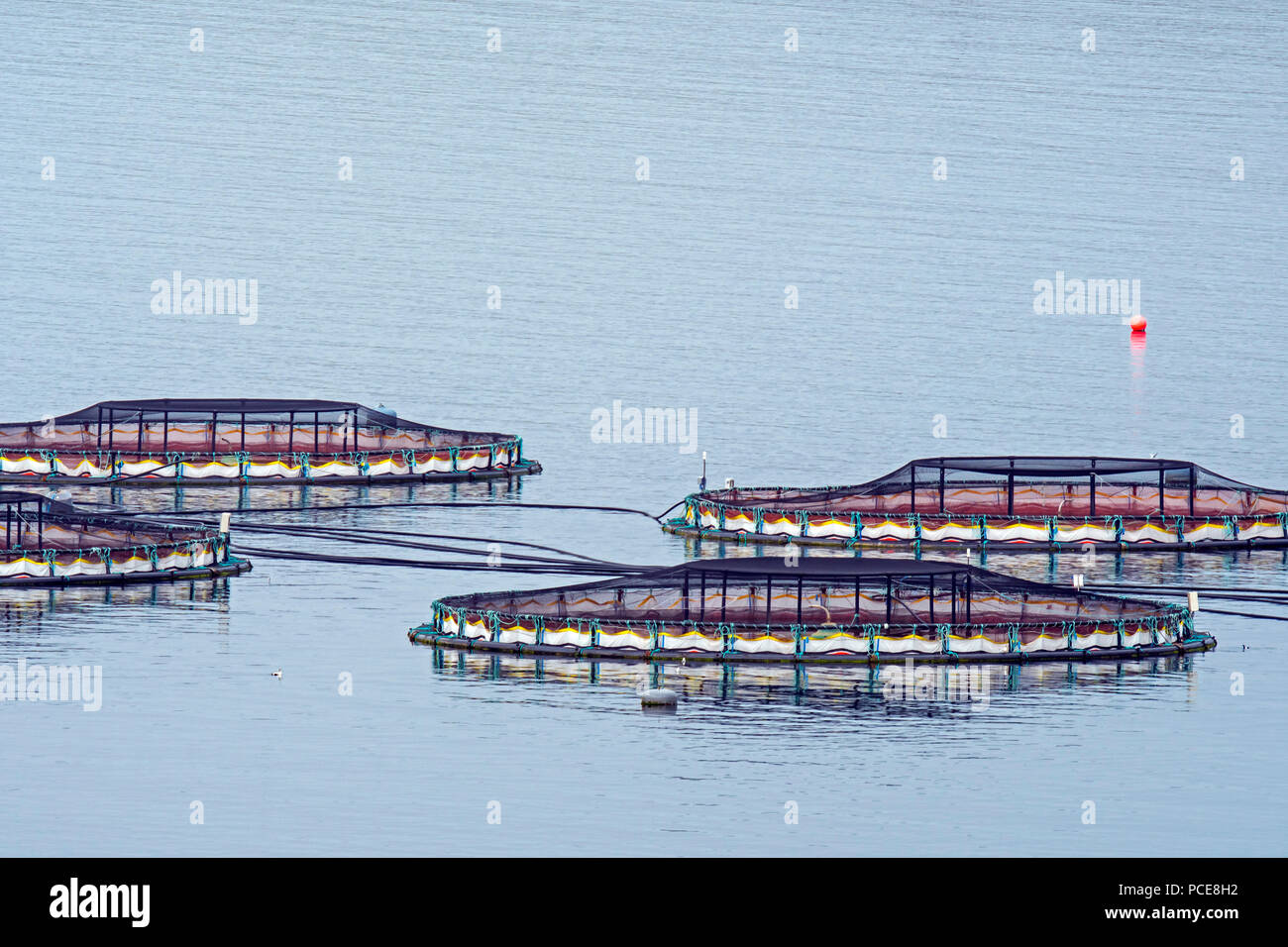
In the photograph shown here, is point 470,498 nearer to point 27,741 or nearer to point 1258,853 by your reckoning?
point 27,741

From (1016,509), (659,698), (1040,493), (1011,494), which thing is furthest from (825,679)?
(1040,493)

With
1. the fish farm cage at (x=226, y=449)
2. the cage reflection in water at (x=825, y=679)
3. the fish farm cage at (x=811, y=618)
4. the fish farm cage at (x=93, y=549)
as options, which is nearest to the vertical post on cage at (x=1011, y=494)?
the fish farm cage at (x=811, y=618)

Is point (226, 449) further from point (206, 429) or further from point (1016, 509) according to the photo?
point (1016, 509)

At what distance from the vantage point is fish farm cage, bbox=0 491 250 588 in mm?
140375

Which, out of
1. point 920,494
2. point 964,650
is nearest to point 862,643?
point 964,650

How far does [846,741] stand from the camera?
109 m

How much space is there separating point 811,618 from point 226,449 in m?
76.2

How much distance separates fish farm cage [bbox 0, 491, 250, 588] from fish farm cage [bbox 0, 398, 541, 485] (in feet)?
118

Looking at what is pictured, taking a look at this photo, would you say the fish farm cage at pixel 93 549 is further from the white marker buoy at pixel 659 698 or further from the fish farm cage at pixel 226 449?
the white marker buoy at pixel 659 698

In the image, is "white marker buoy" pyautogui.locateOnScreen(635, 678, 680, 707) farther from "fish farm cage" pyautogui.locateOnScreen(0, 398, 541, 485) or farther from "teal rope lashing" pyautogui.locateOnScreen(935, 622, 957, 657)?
"fish farm cage" pyautogui.locateOnScreen(0, 398, 541, 485)

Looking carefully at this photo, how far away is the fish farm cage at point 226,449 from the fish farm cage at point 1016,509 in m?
27.5

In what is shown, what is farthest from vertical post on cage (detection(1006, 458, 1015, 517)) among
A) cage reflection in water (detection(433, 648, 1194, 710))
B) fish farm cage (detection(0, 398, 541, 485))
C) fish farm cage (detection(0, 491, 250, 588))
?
fish farm cage (detection(0, 398, 541, 485))

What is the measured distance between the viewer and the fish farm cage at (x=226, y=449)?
187m

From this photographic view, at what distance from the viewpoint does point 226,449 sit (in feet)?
629
